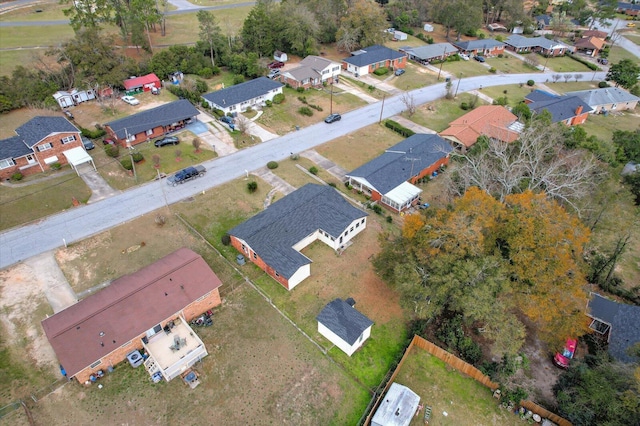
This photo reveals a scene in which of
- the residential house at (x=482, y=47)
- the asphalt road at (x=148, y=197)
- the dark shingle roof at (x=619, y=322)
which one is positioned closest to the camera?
the dark shingle roof at (x=619, y=322)

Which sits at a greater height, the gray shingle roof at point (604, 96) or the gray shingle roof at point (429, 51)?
the gray shingle roof at point (429, 51)

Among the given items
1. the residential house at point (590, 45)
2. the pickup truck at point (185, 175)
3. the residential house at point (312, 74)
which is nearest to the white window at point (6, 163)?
the pickup truck at point (185, 175)

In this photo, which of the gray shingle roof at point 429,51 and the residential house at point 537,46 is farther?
the residential house at point 537,46

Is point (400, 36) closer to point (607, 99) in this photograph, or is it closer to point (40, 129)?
point (607, 99)

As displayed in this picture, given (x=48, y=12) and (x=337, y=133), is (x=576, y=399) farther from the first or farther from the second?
(x=48, y=12)

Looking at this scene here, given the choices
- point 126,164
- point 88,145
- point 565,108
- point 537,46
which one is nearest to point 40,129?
point 88,145

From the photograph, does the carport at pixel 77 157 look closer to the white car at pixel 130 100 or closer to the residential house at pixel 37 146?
the residential house at pixel 37 146
